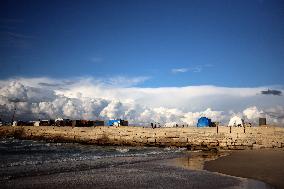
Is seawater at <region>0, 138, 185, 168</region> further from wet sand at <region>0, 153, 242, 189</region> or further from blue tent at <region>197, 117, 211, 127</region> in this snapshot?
blue tent at <region>197, 117, 211, 127</region>

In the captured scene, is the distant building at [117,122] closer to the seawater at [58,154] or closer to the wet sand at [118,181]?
the seawater at [58,154]

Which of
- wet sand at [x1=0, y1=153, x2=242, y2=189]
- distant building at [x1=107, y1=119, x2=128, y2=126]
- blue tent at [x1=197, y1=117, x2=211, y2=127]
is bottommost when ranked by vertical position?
wet sand at [x1=0, y1=153, x2=242, y2=189]

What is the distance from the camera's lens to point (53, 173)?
20.2 metres

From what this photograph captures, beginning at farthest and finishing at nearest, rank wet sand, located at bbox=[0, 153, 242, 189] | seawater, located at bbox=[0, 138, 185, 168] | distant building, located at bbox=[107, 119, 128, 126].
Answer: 1. distant building, located at bbox=[107, 119, 128, 126]
2. seawater, located at bbox=[0, 138, 185, 168]
3. wet sand, located at bbox=[0, 153, 242, 189]

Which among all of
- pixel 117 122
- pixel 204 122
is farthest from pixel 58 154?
pixel 117 122

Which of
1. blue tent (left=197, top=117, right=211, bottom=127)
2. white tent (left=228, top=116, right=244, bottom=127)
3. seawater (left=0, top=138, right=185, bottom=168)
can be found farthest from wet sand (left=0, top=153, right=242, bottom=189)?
white tent (left=228, top=116, right=244, bottom=127)

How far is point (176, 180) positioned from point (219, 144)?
114 ft

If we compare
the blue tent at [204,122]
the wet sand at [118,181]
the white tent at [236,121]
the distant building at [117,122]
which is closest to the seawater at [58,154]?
the wet sand at [118,181]

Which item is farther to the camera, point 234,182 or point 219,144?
point 219,144

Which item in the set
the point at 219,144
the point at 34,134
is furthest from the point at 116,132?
the point at 34,134

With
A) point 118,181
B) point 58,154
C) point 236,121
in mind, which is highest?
point 236,121

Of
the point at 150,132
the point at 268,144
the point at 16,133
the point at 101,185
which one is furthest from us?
the point at 16,133

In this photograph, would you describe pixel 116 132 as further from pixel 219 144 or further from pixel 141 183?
pixel 141 183

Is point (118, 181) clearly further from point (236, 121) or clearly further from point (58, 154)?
point (236, 121)
